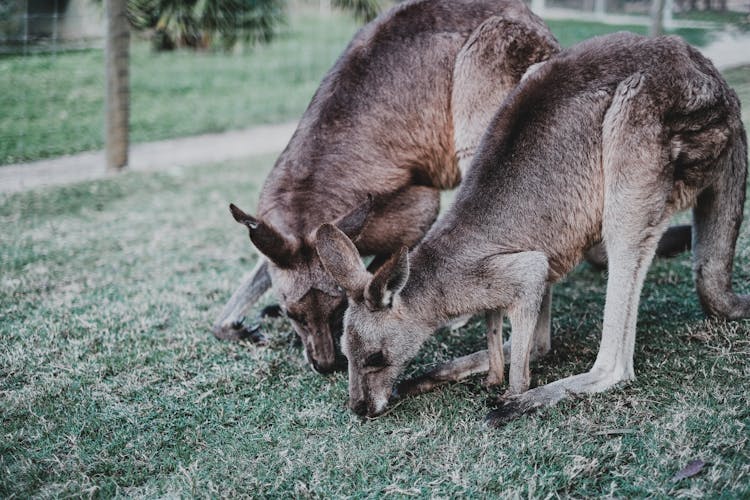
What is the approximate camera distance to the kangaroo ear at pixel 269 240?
359 centimetres

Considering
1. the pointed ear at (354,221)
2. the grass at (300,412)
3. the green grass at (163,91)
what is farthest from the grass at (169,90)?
the pointed ear at (354,221)

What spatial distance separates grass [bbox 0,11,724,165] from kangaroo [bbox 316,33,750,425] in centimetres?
630

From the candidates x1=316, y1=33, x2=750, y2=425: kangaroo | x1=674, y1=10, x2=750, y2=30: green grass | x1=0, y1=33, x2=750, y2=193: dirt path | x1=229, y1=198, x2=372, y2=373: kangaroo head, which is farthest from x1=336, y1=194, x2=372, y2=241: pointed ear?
x1=674, y1=10, x2=750, y2=30: green grass

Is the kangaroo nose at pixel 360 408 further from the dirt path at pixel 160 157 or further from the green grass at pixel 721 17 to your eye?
the green grass at pixel 721 17

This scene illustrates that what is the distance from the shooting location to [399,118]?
168 inches

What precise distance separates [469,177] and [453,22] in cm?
113

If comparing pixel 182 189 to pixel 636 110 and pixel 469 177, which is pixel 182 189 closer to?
pixel 469 177

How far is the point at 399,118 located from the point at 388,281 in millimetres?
1330

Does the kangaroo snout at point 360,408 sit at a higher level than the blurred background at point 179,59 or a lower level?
lower

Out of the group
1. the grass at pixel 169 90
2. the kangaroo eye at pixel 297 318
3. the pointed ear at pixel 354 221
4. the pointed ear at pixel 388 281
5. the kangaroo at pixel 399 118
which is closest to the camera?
the pointed ear at pixel 388 281

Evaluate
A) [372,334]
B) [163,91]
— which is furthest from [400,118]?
[163,91]

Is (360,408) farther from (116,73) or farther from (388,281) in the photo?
(116,73)

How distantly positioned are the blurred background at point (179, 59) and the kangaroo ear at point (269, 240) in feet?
16.3

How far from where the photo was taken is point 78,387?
3.73m
